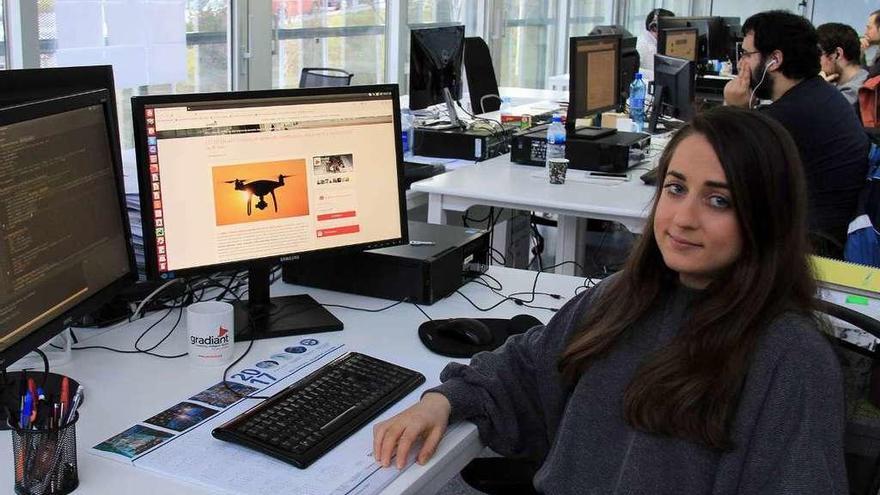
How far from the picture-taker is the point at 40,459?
1.20 metres

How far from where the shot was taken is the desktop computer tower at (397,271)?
2.03m

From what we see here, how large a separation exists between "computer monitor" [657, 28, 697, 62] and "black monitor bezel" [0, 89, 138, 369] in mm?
4319

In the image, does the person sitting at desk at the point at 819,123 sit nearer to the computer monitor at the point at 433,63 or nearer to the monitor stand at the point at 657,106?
the monitor stand at the point at 657,106

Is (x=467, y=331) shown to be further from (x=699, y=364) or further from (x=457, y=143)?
(x=457, y=143)

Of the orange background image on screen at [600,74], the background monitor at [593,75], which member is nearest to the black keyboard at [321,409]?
the background monitor at [593,75]

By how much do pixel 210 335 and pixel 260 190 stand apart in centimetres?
31

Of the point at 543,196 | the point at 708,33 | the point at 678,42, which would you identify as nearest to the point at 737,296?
the point at 543,196

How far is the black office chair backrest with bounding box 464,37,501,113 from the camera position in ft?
17.6

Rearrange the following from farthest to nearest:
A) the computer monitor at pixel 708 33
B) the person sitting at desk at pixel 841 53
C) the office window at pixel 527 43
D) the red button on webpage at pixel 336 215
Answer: the office window at pixel 527 43, the computer monitor at pixel 708 33, the person sitting at desk at pixel 841 53, the red button on webpage at pixel 336 215

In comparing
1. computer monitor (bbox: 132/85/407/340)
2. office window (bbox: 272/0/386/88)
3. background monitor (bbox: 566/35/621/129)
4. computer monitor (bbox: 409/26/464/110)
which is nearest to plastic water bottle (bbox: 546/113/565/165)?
background monitor (bbox: 566/35/621/129)

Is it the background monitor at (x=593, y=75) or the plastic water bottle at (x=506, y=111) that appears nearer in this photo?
the background monitor at (x=593, y=75)

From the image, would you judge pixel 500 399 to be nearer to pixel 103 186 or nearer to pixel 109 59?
pixel 103 186

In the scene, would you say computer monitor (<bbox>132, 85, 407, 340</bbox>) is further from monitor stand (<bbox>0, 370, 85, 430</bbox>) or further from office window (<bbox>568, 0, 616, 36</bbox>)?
office window (<bbox>568, 0, 616, 36</bbox>)

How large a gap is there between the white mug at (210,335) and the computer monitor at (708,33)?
5.14 metres
